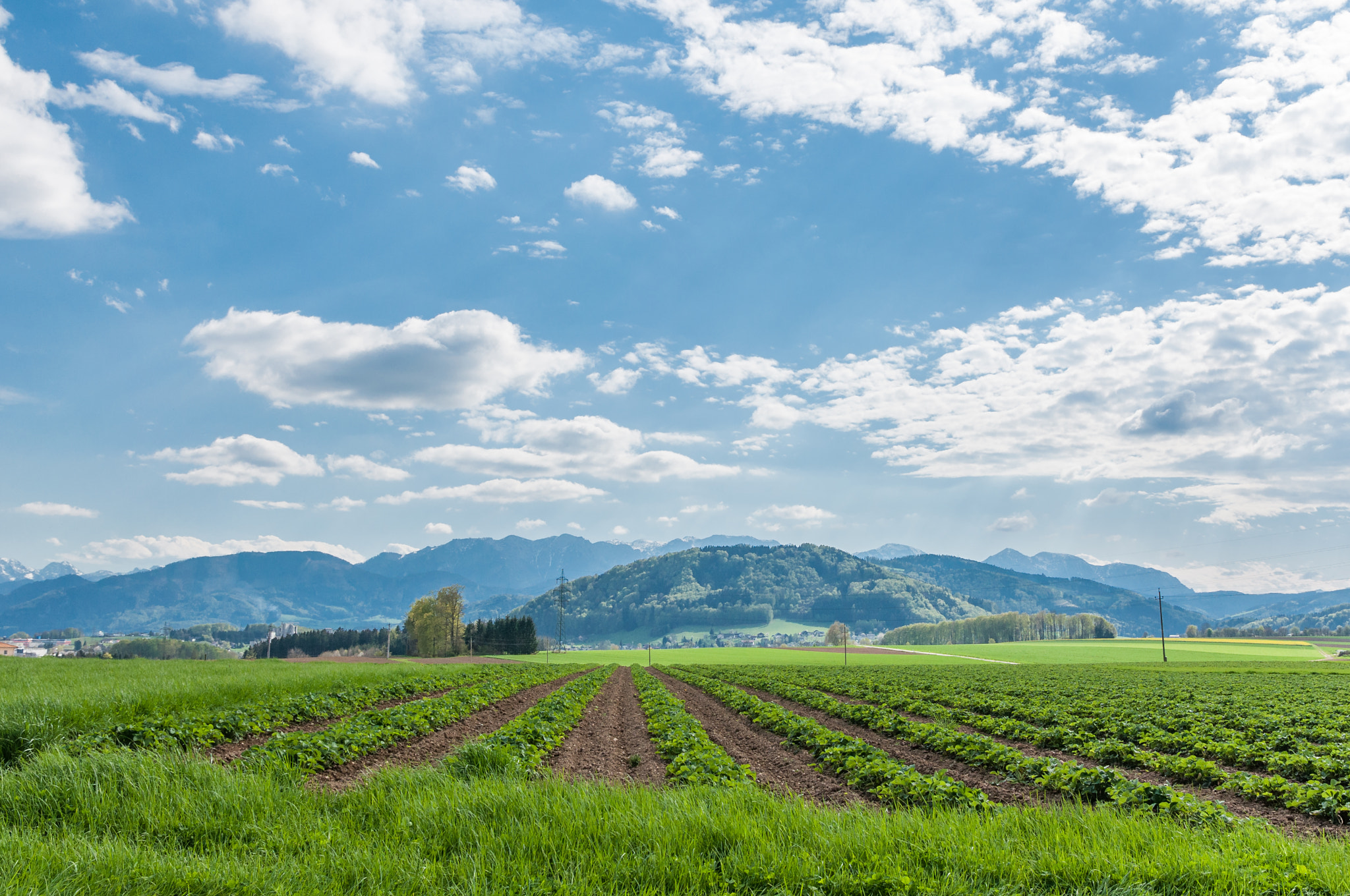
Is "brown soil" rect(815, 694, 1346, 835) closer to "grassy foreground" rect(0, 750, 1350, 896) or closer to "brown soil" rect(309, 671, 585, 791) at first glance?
"grassy foreground" rect(0, 750, 1350, 896)

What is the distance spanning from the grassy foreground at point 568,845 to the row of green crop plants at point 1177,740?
7.11 metres

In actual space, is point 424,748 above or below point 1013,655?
above

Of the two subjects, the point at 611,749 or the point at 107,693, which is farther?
the point at 107,693

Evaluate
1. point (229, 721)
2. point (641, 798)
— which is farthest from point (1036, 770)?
point (229, 721)

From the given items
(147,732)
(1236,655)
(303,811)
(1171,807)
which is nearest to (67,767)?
(303,811)

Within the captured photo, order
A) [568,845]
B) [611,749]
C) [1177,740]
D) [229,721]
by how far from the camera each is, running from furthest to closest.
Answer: [1177,740] < [611,749] < [229,721] < [568,845]

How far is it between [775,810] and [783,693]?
35.0 metres

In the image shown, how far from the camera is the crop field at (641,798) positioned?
6.00 m

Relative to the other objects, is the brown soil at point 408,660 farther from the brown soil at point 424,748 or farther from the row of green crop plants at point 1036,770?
the row of green crop plants at point 1036,770

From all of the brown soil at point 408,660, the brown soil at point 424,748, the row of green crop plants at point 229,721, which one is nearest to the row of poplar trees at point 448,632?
the brown soil at point 408,660

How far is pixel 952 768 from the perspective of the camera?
16.5 m

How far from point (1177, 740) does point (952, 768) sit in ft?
29.0

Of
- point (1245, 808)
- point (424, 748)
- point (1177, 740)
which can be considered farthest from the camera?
point (1177, 740)

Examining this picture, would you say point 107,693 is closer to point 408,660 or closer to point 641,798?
point 641,798
